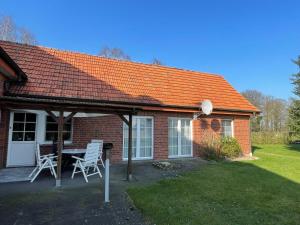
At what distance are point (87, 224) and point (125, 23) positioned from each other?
62.1 ft

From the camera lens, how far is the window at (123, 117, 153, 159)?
38.2 ft

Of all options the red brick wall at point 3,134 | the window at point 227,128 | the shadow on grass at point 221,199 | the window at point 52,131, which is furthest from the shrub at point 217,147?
the red brick wall at point 3,134

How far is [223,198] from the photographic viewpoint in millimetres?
6461

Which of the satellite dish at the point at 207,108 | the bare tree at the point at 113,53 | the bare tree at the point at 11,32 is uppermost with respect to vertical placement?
the bare tree at the point at 113,53

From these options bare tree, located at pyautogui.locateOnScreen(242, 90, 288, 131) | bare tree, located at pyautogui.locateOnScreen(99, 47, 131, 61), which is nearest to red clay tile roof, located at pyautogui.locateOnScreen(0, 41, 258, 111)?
bare tree, located at pyautogui.locateOnScreen(99, 47, 131, 61)

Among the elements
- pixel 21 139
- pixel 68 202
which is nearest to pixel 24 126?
pixel 21 139

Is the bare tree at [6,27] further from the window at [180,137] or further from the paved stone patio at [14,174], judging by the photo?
the window at [180,137]

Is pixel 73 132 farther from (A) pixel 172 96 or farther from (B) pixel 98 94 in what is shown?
(A) pixel 172 96

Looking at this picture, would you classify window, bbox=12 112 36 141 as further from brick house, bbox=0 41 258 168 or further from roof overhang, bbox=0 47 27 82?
roof overhang, bbox=0 47 27 82

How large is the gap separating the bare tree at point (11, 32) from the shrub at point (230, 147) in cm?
2200

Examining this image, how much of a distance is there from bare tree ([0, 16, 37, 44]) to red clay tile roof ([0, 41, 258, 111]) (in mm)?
13472

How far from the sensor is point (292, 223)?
496cm

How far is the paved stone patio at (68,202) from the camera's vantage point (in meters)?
4.87

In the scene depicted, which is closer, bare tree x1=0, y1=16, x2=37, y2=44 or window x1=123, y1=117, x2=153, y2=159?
window x1=123, y1=117, x2=153, y2=159
